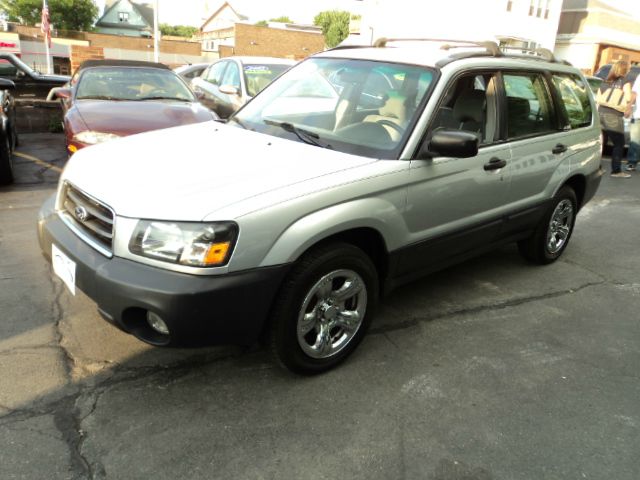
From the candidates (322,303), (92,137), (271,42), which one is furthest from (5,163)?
(271,42)

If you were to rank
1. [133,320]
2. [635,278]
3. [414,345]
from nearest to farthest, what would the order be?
[133,320]
[414,345]
[635,278]

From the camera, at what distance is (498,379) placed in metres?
3.07

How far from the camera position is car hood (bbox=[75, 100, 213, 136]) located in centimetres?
567

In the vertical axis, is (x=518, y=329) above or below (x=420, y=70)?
below

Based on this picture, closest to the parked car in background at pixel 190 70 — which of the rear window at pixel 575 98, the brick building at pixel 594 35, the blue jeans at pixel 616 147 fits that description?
the blue jeans at pixel 616 147

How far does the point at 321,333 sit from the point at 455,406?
2.62 ft

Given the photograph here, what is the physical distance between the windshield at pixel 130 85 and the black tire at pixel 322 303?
16.4 feet

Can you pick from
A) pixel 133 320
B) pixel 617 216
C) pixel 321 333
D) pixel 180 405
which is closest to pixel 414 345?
pixel 321 333

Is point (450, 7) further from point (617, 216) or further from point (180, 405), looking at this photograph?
point (180, 405)

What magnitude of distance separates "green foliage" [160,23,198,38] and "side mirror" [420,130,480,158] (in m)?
113

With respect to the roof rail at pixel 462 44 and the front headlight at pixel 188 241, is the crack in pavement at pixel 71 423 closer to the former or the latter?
the front headlight at pixel 188 241

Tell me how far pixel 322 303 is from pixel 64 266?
4.45ft

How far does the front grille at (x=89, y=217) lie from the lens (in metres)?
2.58

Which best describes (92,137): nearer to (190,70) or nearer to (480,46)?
(480,46)
